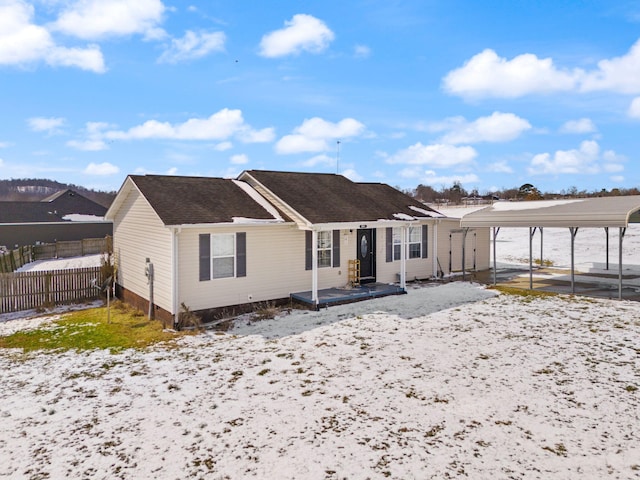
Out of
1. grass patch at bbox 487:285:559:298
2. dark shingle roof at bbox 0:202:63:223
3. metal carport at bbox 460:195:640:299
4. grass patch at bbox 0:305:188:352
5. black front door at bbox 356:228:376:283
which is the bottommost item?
grass patch at bbox 0:305:188:352

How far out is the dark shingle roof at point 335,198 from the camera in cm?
1388

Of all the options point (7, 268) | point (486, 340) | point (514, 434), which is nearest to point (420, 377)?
point (514, 434)

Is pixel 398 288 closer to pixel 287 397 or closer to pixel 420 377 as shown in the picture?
pixel 420 377

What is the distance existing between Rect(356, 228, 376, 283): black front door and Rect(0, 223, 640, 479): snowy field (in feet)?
14.6

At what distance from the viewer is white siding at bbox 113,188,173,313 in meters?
11.2

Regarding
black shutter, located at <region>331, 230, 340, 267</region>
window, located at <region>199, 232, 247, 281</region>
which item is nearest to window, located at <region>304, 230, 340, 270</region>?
black shutter, located at <region>331, 230, 340, 267</region>

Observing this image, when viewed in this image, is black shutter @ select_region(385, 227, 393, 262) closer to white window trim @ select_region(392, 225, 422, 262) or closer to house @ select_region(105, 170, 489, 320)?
house @ select_region(105, 170, 489, 320)

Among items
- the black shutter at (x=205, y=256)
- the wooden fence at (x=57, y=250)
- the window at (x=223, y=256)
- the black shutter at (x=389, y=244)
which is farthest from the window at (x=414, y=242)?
the wooden fence at (x=57, y=250)

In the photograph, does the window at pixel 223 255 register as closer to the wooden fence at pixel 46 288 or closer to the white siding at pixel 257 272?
the white siding at pixel 257 272

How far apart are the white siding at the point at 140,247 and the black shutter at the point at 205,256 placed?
2.75 feet

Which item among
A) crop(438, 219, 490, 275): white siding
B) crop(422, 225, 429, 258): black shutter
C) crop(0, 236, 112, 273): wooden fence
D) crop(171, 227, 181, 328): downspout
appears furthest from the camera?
crop(0, 236, 112, 273): wooden fence

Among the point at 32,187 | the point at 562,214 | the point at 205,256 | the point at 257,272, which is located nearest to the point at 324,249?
the point at 257,272

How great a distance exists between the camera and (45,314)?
13016 millimetres

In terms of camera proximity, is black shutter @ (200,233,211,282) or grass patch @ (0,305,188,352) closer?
grass patch @ (0,305,188,352)
